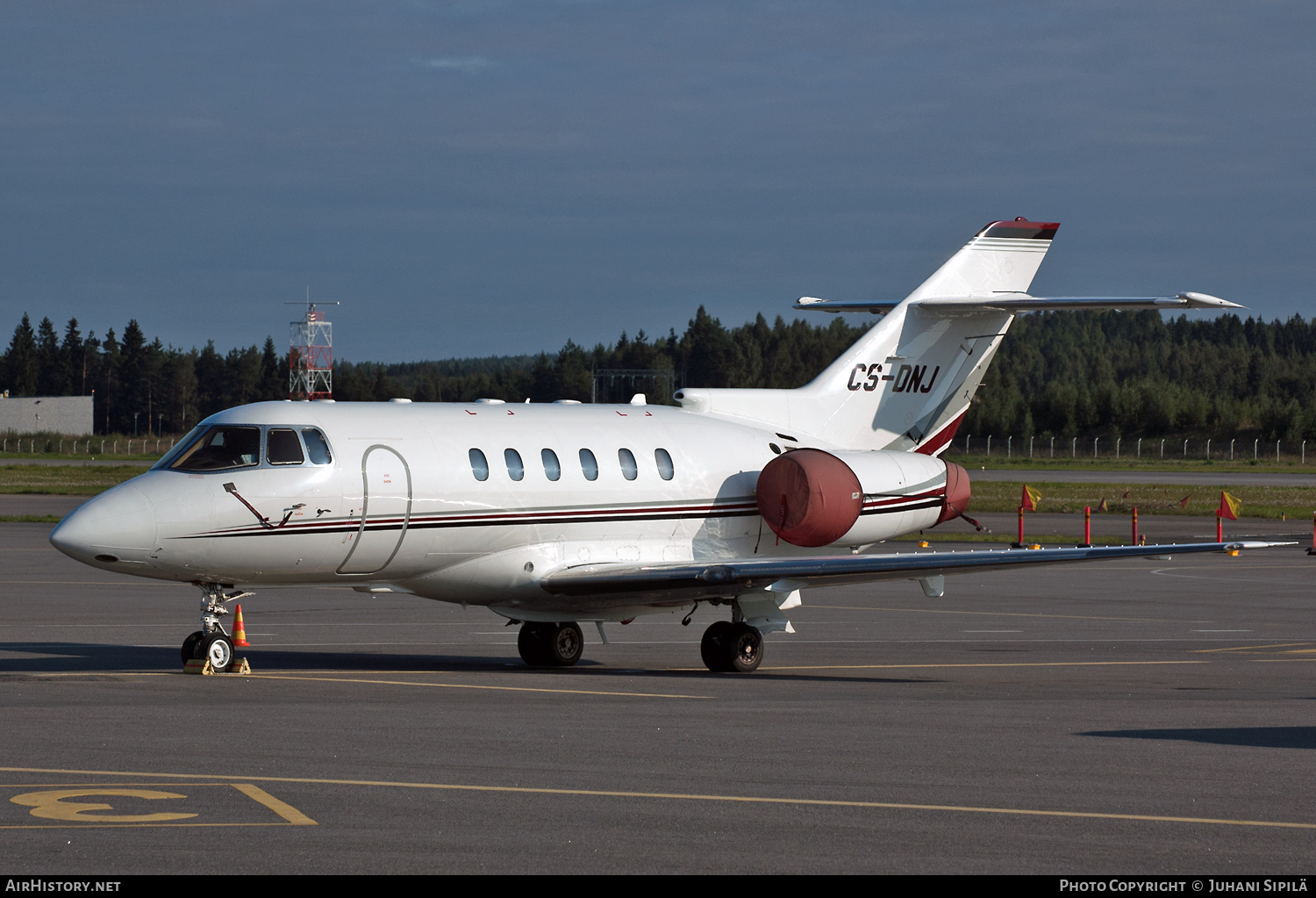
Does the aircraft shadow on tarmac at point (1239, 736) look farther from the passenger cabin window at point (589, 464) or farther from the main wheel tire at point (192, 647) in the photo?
the main wheel tire at point (192, 647)

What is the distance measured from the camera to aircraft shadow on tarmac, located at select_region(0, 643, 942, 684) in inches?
776

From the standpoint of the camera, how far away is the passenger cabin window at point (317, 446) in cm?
1884

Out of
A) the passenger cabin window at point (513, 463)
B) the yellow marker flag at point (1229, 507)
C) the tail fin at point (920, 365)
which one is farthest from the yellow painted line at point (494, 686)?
the yellow marker flag at point (1229, 507)

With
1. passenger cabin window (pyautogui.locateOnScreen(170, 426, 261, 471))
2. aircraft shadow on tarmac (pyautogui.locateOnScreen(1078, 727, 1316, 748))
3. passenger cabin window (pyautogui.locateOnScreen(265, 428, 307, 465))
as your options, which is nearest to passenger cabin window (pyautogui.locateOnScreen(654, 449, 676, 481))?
passenger cabin window (pyautogui.locateOnScreen(265, 428, 307, 465))

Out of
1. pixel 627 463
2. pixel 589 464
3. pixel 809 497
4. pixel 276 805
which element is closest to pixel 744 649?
pixel 809 497

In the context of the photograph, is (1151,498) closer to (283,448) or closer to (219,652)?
(283,448)

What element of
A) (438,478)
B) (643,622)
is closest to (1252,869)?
(438,478)

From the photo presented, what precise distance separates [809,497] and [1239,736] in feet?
26.3

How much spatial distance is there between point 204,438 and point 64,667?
3.64 meters

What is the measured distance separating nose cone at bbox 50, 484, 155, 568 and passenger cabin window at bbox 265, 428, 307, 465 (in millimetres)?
1540

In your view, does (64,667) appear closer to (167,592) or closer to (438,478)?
(438,478)
